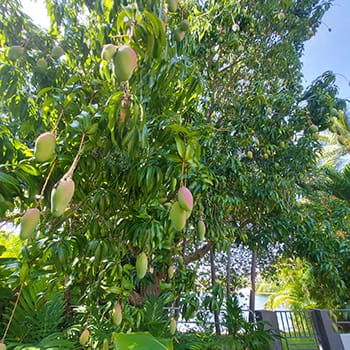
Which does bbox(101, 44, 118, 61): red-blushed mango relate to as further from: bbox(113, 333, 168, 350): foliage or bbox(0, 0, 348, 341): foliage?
bbox(113, 333, 168, 350): foliage

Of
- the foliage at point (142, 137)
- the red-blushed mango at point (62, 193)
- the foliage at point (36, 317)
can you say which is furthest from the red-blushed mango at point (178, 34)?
the foliage at point (36, 317)

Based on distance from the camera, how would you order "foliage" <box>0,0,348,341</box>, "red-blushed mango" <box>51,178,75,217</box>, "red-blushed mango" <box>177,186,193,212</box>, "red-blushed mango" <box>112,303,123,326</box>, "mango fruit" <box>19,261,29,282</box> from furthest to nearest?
"red-blushed mango" <box>112,303,123,326</box>
"mango fruit" <box>19,261,29,282</box>
"foliage" <box>0,0,348,341</box>
"red-blushed mango" <box>177,186,193,212</box>
"red-blushed mango" <box>51,178,75,217</box>

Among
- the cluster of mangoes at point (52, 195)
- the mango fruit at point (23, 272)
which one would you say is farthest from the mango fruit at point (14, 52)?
the mango fruit at point (23, 272)

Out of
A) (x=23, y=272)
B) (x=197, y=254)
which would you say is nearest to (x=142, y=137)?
(x=23, y=272)

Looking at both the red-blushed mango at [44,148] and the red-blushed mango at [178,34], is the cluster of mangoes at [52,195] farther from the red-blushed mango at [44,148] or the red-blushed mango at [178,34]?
the red-blushed mango at [178,34]

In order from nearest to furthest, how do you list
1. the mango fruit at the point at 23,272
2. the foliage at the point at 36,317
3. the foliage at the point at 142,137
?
the foliage at the point at 142,137 → the mango fruit at the point at 23,272 → the foliage at the point at 36,317

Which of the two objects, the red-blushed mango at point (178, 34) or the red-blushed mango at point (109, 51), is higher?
the red-blushed mango at point (178, 34)

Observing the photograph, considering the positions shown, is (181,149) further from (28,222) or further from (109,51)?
(28,222)

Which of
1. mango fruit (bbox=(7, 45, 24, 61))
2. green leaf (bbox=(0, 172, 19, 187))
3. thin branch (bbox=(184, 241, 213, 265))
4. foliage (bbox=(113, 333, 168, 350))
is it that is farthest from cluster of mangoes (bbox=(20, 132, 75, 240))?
thin branch (bbox=(184, 241, 213, 265))

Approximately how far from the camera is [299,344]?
4520 mm

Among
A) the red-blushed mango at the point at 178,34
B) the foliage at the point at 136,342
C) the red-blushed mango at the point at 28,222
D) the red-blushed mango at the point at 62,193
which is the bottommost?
the foliage at the point at 136,342

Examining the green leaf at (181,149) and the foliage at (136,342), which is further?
the green leaf at (181,149)

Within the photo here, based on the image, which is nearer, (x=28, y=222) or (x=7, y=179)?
(x=28, y=222)

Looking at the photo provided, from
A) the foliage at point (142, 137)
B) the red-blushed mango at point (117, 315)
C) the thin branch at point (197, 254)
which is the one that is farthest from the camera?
the thin branch at point (197, 254)
